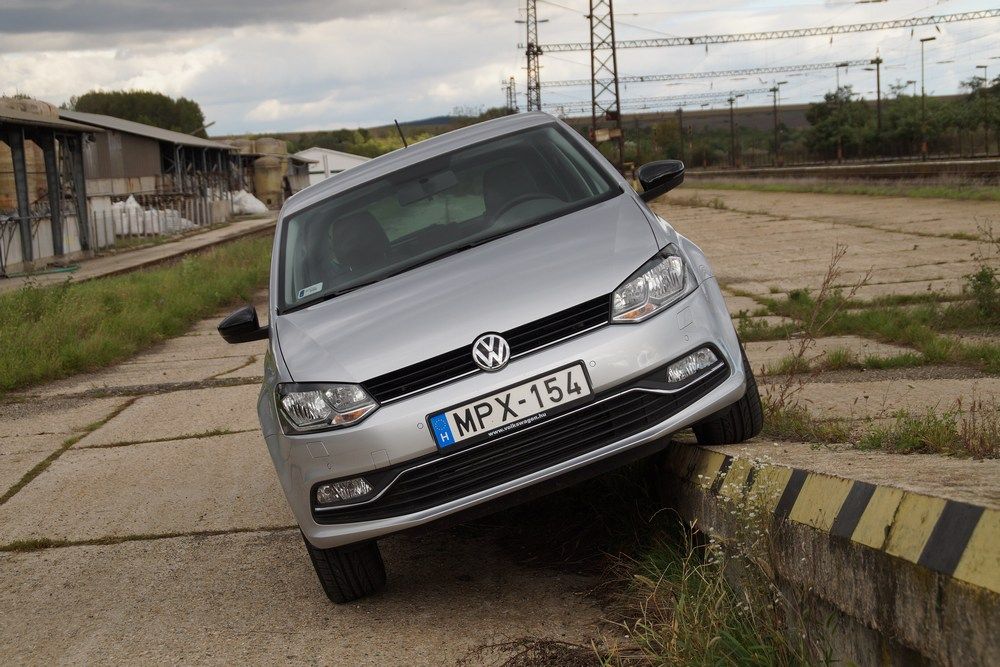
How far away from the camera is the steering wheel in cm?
498

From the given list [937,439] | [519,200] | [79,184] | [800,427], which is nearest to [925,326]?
[800,427]

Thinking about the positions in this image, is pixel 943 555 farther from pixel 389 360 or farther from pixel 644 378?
pixel 389 360

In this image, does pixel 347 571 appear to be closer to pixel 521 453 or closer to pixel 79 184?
pixel 521 453

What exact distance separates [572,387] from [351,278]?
1.51 m

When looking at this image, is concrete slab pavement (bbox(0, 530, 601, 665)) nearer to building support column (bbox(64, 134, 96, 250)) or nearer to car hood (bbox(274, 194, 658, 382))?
car hood (bbox(274, 194, 658, 382))

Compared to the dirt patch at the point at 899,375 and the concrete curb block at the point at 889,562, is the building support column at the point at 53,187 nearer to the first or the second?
the dirt patch at the point at 899,375

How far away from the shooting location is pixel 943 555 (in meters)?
2.41

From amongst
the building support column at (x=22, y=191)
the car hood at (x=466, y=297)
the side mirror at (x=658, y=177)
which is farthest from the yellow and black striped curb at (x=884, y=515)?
the building support column at (x=22, y=191)

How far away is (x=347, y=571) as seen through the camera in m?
4.14

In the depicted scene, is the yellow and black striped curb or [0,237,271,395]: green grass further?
[0,237,271,395]: green grass

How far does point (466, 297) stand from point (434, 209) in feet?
4.07

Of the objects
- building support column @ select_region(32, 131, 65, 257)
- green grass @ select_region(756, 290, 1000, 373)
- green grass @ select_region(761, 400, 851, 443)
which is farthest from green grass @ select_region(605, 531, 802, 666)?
building support column @ select_region(32, 131, 65, 257)

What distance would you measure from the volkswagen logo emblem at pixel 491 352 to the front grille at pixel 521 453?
240mm

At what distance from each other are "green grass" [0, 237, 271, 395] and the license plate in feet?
24.1
